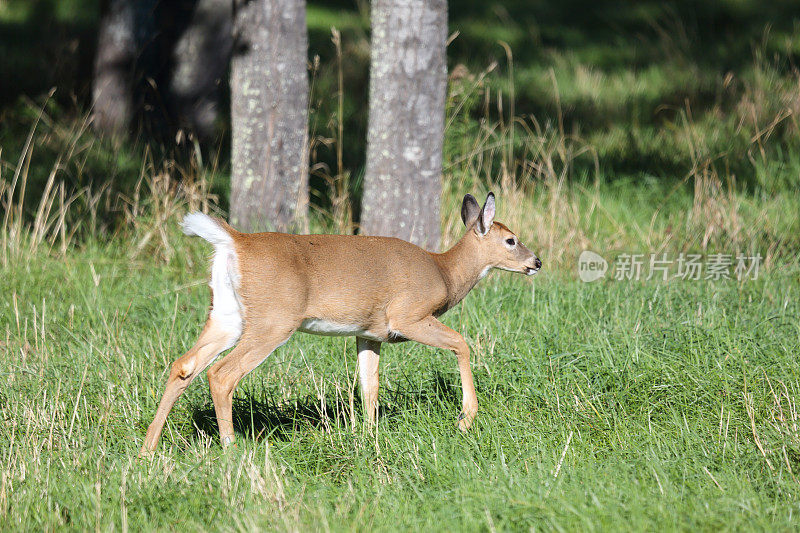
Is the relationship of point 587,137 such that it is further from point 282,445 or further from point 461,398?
point 282,445

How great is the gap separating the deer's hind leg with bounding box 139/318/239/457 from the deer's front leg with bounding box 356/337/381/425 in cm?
65

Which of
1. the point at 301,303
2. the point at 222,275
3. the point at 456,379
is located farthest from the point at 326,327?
the point at 456,379

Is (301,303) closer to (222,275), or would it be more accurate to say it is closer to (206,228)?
Result: (222,275)

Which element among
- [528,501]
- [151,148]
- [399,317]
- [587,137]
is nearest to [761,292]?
[399,317]

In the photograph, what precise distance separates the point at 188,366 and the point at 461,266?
1.43 metres

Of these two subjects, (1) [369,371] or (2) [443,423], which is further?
(1) [369,371]

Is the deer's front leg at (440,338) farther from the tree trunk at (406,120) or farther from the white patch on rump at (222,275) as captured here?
the tree trunk at (406,120)

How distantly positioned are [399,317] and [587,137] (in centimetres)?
631

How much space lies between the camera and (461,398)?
14.1 ft

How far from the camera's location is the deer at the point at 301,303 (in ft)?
12.2

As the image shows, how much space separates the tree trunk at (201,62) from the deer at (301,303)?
5.13 meters

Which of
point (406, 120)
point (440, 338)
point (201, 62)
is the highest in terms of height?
point (201, 62)

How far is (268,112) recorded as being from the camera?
6426mm

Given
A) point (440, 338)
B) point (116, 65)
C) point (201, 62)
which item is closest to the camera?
point (440, 338)
